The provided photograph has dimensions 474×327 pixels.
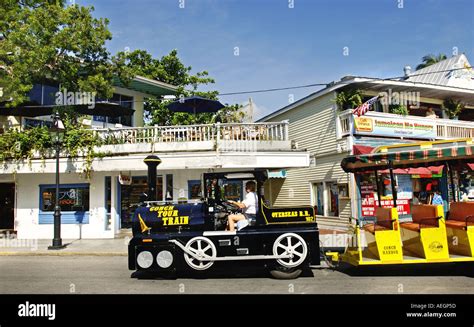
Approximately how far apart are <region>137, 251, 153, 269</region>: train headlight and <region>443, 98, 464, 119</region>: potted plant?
1896cm

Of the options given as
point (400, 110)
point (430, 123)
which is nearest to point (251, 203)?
point (400, 110)

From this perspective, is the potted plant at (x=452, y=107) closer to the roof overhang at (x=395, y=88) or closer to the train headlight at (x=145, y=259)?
the roof overhang at (x=395, y=88)

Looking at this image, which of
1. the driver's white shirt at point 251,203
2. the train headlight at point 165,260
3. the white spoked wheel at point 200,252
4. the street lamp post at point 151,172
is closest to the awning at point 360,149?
the driver's white shirt at point 251,203

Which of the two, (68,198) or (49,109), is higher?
(49,109)

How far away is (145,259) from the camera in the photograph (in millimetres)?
7609

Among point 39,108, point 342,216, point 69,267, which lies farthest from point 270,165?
point 39,108

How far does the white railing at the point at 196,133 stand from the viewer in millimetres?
14734

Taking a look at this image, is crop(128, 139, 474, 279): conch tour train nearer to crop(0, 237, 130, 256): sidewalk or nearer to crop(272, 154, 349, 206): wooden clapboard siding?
crop(0, 237, 130, 256): sidewalk

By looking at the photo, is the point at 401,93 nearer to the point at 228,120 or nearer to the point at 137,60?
the point at 228,120

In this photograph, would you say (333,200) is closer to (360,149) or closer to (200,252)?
(360,149)

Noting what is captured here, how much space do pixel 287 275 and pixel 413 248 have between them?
2713 millimetres

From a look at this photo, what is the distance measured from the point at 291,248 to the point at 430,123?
14.1m

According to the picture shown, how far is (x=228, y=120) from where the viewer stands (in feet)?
77.8

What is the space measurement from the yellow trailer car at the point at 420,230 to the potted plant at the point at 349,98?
8.81m
